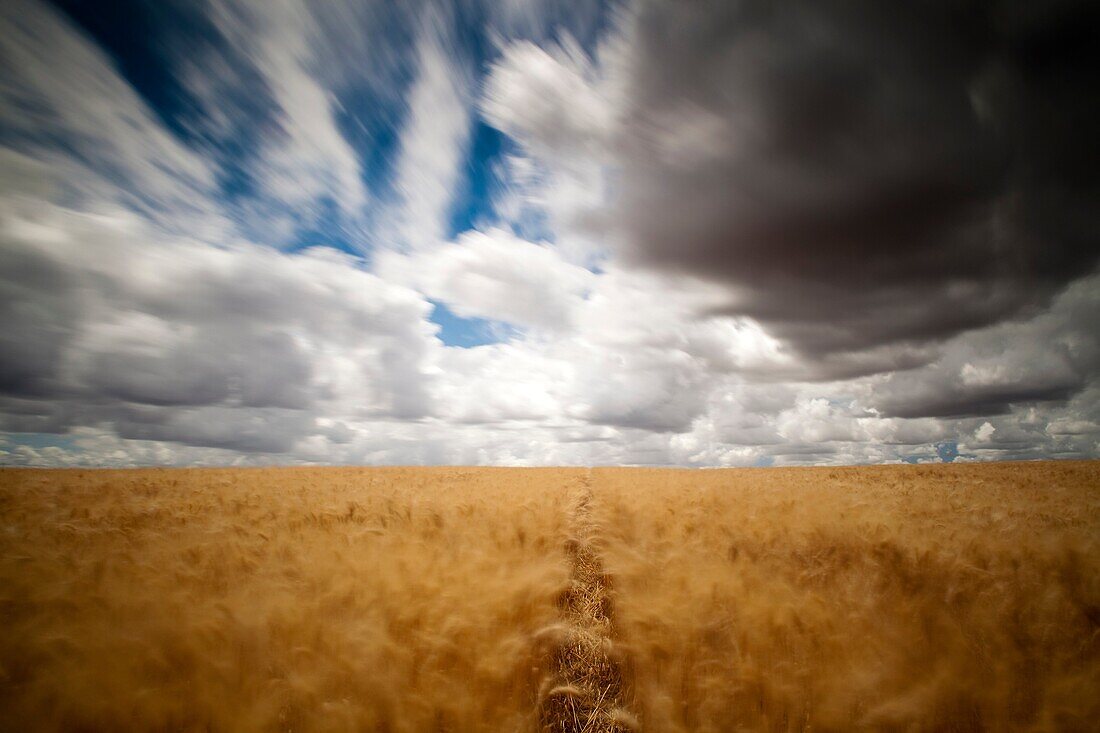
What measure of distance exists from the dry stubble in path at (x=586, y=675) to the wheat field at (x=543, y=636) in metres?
0.02

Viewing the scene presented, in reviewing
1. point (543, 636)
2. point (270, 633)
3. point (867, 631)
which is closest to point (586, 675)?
point (543, 636)

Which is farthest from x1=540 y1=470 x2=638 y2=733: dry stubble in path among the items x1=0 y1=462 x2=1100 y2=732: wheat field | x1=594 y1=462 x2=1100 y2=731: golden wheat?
x1=594 y1=462 x2=1100 y2=731: golden wheat

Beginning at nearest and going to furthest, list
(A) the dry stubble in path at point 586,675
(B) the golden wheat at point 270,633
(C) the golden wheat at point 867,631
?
(B) the golden wheat at point 270,633 → (C) the golden wheat at point 867,631 → (A) the dry stubble in path at point 586,675

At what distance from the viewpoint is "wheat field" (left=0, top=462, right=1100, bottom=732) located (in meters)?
2.07

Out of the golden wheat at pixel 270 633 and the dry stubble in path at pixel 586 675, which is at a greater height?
the golden wheat at pixel 270 633

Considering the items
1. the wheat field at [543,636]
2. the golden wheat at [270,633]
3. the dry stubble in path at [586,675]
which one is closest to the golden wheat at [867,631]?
the wheat field at [543,636]

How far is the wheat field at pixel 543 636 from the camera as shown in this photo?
2.07 m

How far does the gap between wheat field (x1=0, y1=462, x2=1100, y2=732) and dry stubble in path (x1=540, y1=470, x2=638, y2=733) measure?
19mm

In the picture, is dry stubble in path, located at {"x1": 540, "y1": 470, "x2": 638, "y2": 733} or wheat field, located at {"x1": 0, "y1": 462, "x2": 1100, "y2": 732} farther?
dry stubble in path, located at {"x1": 540, "y1": 470, "x2": 638, "y2": 733}

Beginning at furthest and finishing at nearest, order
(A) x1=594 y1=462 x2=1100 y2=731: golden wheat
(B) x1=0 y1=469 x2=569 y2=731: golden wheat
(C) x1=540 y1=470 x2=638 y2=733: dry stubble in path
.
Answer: (C) x1=540 y1=470 x2=638 y2=733: dry stubble in path, (A) x1=594 y1=462 x2=1100 y2=731: golden wheat, (B) x1=0 y1=469 x2=569 y2=731: golden wheat

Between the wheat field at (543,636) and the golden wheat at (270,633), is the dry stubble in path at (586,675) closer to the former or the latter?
the wheat field at (543,636)

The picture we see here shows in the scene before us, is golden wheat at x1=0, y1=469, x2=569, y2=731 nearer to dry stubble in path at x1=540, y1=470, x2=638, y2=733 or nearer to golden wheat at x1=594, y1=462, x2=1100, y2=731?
dry stubble in path at x1=540, y1=470, x2=638, y2=733

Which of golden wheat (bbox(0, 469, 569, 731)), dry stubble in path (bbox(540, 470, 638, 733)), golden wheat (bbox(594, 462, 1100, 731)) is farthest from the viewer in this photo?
dry stubble in path (bbox(540, 470, 638, 733))

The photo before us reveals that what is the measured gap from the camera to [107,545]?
4836 mm
